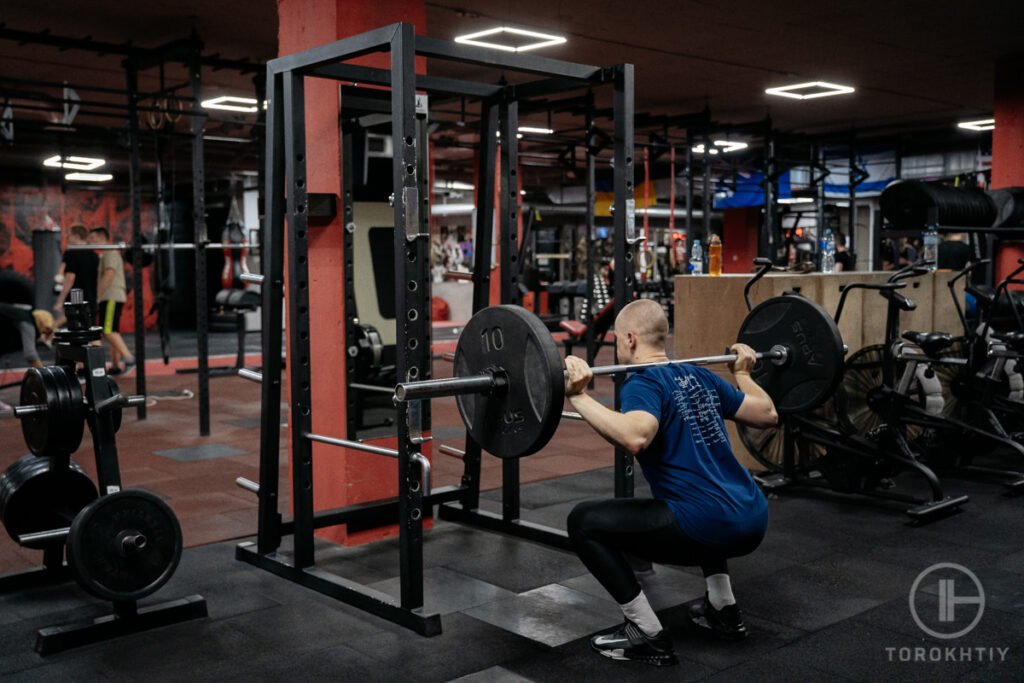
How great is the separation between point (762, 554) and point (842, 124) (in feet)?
26.5

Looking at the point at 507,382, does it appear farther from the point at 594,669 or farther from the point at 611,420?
the point at 594,669

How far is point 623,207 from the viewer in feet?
8.79

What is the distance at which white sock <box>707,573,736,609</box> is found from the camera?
2170mm

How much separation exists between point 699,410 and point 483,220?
1.24m

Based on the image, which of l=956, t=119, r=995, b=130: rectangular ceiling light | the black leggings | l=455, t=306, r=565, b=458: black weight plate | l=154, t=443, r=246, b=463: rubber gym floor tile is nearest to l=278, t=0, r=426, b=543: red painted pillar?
l=455, t=306, r=565, b=458: black weight plate

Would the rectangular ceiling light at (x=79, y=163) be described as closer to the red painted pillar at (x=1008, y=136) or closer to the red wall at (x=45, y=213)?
the red wall at (x=45, y=213)

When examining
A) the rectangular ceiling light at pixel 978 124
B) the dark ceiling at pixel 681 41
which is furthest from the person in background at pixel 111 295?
the rectangular ceiling light at pixel 978 124

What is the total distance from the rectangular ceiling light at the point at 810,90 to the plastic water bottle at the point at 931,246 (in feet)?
11.9

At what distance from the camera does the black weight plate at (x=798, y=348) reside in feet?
9.03

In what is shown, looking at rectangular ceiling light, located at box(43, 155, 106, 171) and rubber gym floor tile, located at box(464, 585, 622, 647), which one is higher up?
rectangular ceiling light, located at box(43, 155, 106, 171)

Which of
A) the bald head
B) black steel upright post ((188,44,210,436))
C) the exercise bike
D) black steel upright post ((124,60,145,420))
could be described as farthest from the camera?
black steel upright post ((124,60,145,420))

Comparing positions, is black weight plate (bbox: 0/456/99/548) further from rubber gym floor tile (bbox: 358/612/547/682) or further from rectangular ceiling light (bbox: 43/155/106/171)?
rectangular ceiling light (bbox: 43/155/106/171)

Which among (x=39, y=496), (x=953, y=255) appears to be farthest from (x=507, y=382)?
(x=953, y=255)

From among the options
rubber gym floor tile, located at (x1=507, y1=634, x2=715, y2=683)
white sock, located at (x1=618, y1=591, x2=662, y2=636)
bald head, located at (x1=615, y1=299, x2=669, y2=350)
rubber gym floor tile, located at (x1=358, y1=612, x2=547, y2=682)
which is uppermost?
bald head, located at (x1=615, y1=299, x2=669, y2=350)
